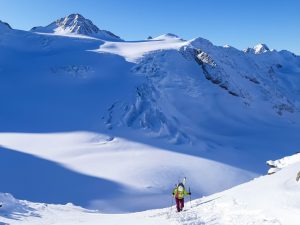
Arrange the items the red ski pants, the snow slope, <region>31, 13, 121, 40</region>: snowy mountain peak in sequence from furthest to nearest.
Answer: <region>31, 13, 121, 40</region>: snowy mountain peak < the red ski pants < the snow slope

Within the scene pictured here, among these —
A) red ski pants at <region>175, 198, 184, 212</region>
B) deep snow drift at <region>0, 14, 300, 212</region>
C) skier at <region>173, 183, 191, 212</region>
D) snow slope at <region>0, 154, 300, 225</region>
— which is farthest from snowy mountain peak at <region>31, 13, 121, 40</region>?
red ski pants at <region>175, 198, 184, 212</region>

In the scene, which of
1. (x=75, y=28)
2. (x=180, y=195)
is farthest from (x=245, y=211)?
(x=75, y=28)

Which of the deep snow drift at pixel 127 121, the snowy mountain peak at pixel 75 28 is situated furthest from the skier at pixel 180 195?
the snowy mountain peak at pixel 75 28

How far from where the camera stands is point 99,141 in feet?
158

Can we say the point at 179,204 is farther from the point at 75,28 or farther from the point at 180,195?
the point at 75,28

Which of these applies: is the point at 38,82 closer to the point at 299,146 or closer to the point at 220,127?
the point at 220,127

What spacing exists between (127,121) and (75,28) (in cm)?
6006

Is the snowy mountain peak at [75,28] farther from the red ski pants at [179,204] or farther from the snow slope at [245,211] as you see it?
the red ski pants at [179,204]

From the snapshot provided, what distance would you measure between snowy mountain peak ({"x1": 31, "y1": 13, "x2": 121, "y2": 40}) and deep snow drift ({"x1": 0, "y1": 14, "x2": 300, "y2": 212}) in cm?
1630

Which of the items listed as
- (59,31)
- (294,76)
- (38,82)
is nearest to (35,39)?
(59,31)

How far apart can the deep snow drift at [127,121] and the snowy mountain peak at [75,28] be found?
1630 centimetres

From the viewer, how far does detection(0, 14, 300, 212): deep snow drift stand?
3712 cm

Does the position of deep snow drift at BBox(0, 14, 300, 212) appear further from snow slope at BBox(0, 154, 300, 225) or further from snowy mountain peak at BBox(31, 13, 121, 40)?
snowy mountain peak at BBox(31, 13, 121, 40)

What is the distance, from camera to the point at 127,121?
5438 cm
